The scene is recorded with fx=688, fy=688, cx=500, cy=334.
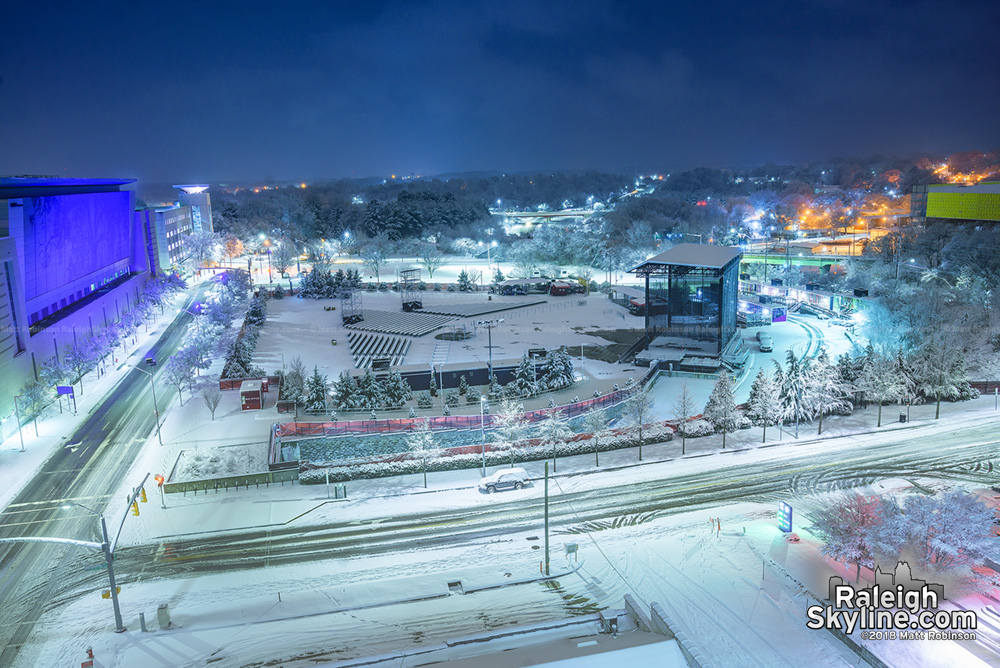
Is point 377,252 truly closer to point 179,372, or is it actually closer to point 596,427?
point 179,372

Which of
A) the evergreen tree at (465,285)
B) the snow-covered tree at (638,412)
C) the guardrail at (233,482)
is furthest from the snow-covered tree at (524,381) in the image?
the evergreen tree at (465,285)

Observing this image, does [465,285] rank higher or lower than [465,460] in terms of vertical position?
higher

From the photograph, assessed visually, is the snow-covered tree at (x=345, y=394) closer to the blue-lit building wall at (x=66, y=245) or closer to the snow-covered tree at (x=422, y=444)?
the snow-covered tree at (x=422, y=444)

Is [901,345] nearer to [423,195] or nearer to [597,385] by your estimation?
[597,385]

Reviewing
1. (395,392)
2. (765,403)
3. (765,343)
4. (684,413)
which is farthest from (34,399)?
(765,343)

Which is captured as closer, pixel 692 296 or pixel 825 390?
pixel 825 390

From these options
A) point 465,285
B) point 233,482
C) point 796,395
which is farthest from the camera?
point 465,285
